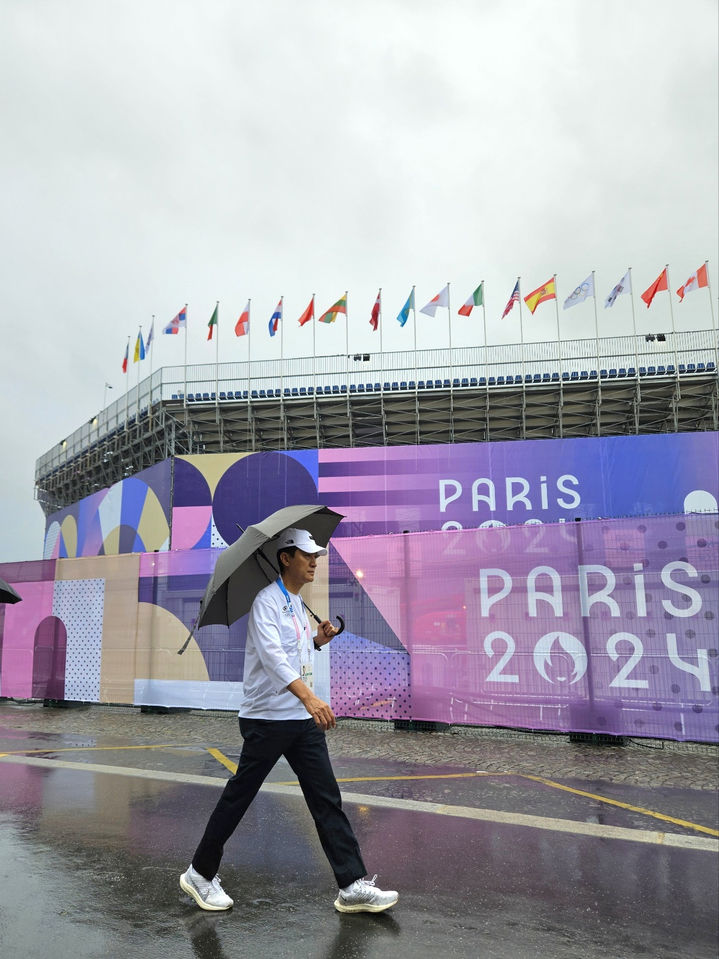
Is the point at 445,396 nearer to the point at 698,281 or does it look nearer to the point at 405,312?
the point at 405,312

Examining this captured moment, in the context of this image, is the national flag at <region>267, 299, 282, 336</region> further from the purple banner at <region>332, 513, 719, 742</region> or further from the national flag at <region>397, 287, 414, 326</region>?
the purple banner at <region>332, 513, 719, 742</region>

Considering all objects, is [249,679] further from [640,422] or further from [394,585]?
[640,422]

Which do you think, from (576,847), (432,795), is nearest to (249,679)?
(576,847)

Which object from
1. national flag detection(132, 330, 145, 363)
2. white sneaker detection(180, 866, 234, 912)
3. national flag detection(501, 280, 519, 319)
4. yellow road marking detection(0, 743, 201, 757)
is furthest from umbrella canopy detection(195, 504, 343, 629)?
national flag detection(132, 330, 145, 363)

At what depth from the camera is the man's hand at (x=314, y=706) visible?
3.37 metres

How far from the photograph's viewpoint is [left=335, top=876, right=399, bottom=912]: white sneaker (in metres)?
3.53

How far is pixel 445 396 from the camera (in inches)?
→ 1326

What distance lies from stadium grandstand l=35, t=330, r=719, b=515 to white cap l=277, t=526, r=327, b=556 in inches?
1177

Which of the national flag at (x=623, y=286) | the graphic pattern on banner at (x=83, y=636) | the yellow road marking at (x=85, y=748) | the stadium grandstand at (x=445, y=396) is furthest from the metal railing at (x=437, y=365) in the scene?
the yellow road marking at (x=85, y=748)

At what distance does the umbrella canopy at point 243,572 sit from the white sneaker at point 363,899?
1.45m

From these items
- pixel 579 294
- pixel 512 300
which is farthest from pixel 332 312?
pixel 579 294

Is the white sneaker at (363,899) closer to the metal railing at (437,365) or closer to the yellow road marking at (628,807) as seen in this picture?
the yellow road marking at (628,807)

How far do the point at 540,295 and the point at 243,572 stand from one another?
91.0 feet

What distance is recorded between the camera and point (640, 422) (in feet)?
113
